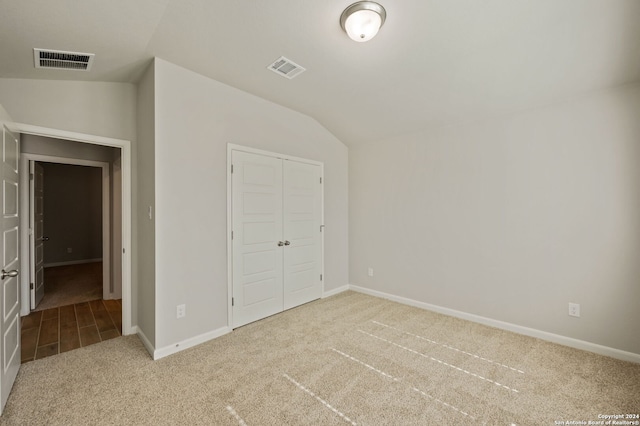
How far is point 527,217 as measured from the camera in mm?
2914

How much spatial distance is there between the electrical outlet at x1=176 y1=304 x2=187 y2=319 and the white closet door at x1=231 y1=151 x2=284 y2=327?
21.2 inches

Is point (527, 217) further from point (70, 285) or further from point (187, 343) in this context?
Result: point (70, 285)

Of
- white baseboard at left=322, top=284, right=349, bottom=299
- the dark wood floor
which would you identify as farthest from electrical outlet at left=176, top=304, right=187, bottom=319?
white baseboard at left=322, top=284, right=349, bottom=299

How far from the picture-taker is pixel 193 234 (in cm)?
278

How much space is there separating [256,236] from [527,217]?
2.96 metres

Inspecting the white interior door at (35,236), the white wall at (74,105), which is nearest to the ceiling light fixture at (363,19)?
the white wall at (74,105)

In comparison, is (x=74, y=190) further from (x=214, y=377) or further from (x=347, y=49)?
(x=347, y=49)

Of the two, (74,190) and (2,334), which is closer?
(2,334)

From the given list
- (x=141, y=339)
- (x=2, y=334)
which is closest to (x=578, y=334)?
(x=141, y=339)

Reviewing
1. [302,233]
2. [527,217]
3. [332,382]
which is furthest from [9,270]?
[527,217]

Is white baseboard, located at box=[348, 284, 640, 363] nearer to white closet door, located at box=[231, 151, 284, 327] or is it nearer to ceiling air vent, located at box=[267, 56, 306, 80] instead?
white closet door, located at box=[231, 151, 284, 327]

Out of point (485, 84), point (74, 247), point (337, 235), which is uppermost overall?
point (485, 84)

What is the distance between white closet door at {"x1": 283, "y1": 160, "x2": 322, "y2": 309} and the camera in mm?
3686

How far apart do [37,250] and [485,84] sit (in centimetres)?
597
